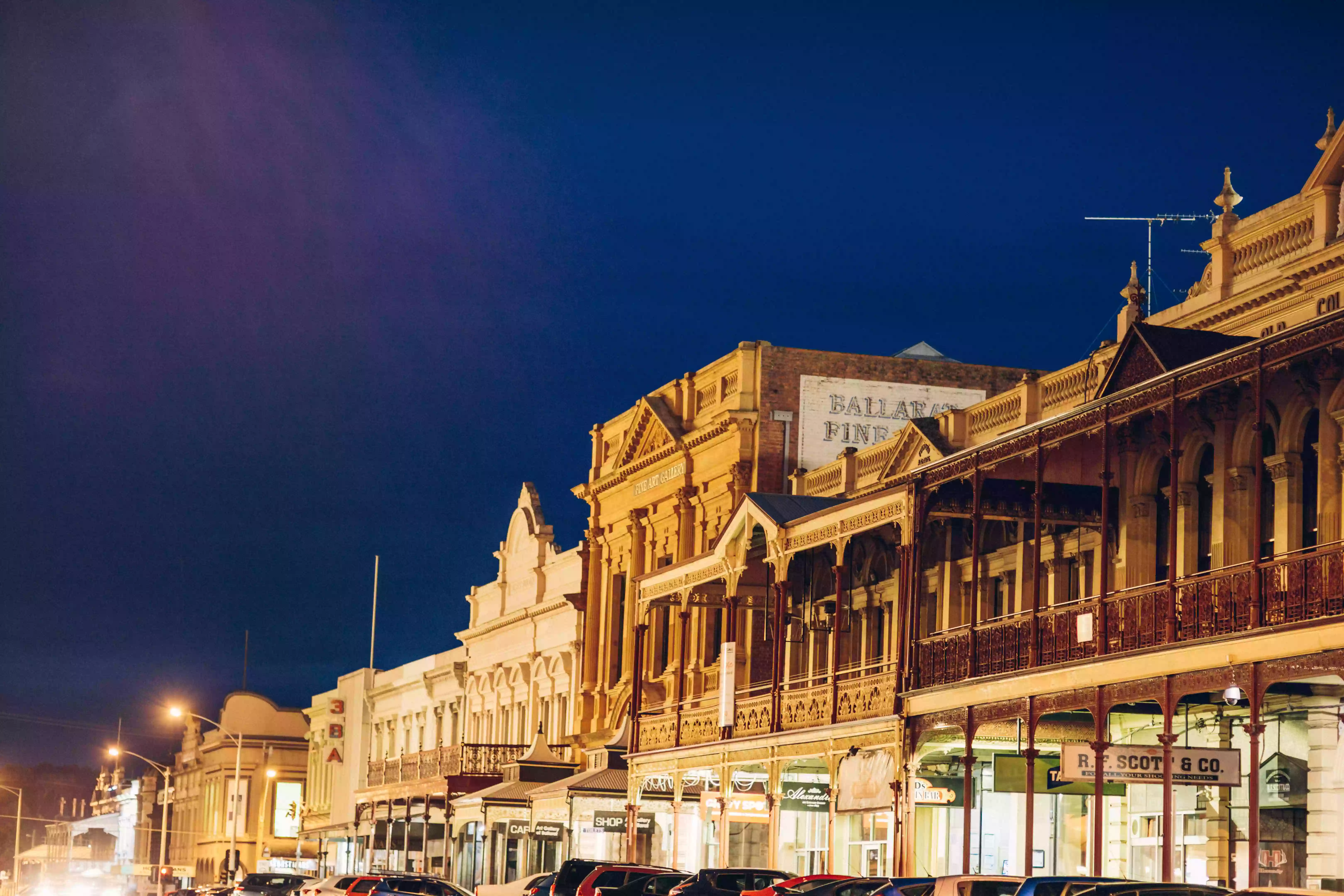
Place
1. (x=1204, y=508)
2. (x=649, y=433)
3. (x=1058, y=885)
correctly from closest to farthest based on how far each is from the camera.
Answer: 1. (x=1058, y=885)
2. (x=1204, y=508)
3. (x=649, y=433)

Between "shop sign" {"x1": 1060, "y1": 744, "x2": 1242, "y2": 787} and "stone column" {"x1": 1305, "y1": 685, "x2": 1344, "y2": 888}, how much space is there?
9.92 ft

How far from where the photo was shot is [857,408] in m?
44.6

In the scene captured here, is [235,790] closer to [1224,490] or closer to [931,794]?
[931,794]

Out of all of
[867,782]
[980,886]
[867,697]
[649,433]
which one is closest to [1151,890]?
[980,886]

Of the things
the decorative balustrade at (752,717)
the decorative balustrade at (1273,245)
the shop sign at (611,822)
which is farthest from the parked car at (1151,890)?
the shop sign at (611,822)

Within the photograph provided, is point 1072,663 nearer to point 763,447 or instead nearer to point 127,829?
point 763,447

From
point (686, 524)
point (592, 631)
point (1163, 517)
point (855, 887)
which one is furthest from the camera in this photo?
point (592, 631)

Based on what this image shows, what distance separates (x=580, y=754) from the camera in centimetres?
5153

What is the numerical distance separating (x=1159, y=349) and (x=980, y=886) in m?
8.17

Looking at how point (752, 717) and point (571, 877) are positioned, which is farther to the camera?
point (752, 717)

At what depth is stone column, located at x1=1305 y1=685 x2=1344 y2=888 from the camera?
2517cm

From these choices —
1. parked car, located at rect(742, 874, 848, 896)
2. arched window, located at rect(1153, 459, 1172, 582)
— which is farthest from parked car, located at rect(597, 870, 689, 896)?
arched window, located at rect(1153, 459, 1172, 582)

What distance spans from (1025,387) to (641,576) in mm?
10852

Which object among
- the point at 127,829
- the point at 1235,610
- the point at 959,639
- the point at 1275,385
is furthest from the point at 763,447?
the point at 127,829
